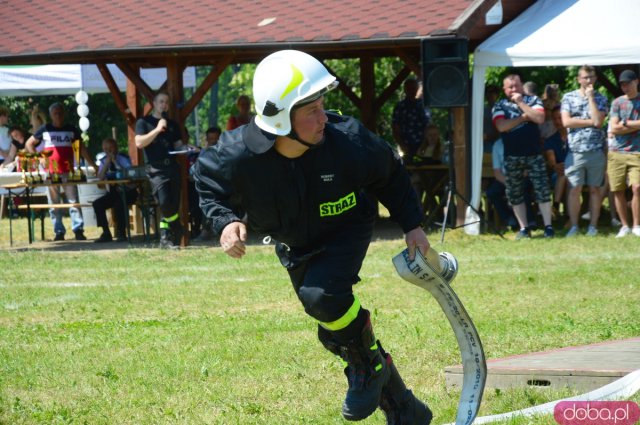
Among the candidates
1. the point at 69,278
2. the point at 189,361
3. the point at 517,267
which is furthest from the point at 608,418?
the point at 69,278

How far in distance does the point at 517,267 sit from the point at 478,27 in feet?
17.3

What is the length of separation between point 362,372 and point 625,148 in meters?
9.98

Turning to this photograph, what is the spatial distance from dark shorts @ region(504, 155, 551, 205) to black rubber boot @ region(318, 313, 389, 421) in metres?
9.83

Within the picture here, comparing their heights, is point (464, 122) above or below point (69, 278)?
above

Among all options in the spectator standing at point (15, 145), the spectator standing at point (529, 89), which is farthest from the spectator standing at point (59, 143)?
the spectator standing at point (529, 89)

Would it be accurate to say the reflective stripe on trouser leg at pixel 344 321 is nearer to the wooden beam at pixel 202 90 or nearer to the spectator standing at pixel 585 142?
the spectator standing at pixel 585 142

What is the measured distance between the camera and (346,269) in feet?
17.7

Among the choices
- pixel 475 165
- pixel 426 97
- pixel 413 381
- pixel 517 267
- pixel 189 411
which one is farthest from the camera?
pixel 475 165

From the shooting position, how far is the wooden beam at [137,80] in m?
16.3

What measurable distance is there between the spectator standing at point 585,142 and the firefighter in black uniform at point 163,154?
17.5 feet

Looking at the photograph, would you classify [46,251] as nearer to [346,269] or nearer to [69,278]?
[69,278]

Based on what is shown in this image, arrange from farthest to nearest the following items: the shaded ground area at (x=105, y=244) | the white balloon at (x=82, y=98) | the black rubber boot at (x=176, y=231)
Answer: the white balloon at (x=82, y=98) < the shaded ground area at (x=105, y=244) < the black rubber boot at (x=176, y=231)

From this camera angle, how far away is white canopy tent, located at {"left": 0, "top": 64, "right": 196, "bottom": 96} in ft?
75.0

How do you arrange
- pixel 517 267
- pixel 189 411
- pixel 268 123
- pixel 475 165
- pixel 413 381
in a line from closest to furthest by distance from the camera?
pixel 268 123, pixel 189 411, pixel 413 381, pixel 517 267, pixel 475 165
